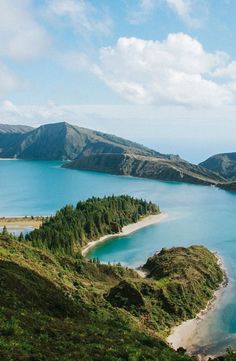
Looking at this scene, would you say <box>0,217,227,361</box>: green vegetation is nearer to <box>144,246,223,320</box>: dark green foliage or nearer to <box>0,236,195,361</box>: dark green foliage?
<box>0,236,195,361</box>: dark green foliage

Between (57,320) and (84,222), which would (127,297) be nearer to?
(57,320)

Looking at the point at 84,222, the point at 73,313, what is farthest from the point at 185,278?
the point at 84,222

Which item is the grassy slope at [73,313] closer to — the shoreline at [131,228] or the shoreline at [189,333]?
the shoreline at [189,333]

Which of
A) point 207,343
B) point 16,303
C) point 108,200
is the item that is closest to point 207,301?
point 207,343

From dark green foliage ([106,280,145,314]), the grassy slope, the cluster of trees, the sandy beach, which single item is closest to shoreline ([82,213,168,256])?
the cluster of trees

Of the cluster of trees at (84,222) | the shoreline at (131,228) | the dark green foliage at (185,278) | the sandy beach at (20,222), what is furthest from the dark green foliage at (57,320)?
the sandy beach at (20,222)
